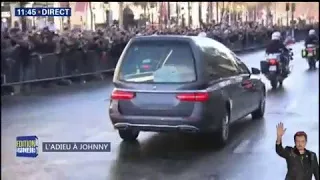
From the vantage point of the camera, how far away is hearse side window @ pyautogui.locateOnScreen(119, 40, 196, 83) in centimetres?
805

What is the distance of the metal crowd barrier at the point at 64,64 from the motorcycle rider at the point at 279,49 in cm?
15

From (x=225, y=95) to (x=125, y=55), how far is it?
126 centimetres

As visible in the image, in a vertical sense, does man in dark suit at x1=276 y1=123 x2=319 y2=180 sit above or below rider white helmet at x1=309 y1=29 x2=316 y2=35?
below

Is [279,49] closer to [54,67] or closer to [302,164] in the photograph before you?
[54,67]

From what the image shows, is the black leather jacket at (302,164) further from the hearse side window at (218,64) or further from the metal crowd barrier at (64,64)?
the metal crowd barrier at (64,64)

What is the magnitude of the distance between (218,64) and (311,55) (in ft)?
27.8

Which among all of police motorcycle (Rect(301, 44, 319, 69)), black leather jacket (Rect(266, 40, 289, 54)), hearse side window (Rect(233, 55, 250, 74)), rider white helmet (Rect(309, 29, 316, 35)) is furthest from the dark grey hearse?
police motorcycle (Rect(301, 44, 319, 69))

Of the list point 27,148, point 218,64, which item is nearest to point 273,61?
point 218,64

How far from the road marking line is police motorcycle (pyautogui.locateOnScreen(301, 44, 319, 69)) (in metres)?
6.19

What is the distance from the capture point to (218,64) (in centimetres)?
859

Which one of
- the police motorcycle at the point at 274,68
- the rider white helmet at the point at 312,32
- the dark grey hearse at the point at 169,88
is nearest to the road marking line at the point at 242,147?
the dark grey hearse at the point at 169,88

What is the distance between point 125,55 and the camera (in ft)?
27.3

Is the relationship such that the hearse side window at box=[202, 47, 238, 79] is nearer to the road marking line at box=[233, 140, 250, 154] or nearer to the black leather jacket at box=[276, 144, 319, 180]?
the road marking line at box=[233, 140, 250, 154]

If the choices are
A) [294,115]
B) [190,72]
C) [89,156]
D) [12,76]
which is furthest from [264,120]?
[12,76]
